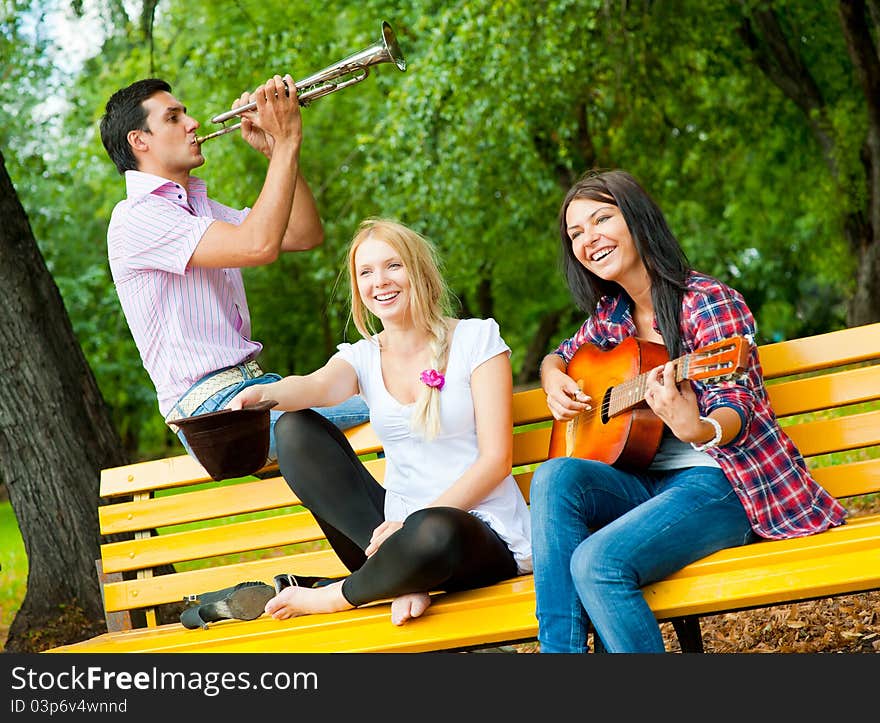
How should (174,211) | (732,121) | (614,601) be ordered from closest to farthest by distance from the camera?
(614,601)
(174,211)
(732,121)

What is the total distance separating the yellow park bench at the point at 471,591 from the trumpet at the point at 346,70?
114cm

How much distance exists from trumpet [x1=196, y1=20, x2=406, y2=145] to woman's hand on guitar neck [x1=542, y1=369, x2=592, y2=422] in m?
1.17

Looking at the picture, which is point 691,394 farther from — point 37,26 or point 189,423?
point 37,26

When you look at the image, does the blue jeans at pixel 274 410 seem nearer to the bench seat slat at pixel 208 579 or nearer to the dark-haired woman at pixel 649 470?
the bench seat slat at pixel 208 579

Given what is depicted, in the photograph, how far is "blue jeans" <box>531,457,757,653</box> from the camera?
2.72 m

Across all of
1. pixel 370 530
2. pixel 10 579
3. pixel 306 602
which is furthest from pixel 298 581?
pixel 10 579

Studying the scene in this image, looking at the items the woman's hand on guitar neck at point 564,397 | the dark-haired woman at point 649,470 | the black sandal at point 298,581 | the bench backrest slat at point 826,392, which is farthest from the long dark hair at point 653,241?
the black sandal at point 298,581

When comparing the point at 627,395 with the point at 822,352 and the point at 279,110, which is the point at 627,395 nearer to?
the point at 822,352

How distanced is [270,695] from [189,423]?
2.73 ft

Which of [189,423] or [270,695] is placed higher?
[189,423]

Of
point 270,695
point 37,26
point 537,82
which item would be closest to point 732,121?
point 537,82

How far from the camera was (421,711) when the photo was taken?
8.93ft

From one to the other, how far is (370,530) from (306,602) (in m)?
0.28

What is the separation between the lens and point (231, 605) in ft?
11.2
